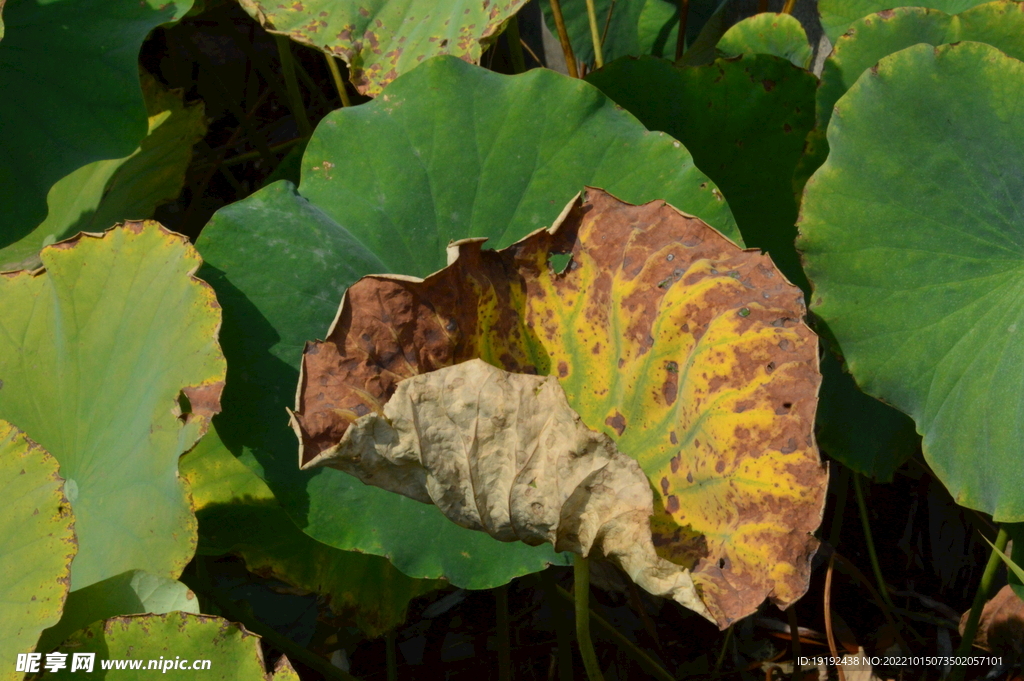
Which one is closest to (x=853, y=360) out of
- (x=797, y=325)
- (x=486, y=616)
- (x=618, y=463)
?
(x=797, y=325)

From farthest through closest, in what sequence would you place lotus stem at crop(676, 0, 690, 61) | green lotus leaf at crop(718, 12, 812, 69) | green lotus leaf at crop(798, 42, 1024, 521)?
lotus stem at crop(676, 0, 690, 61), green lotus leaf at crop(718, 12, 812, 69), green lotus leaf at crop(798, 42, 1024, 521)

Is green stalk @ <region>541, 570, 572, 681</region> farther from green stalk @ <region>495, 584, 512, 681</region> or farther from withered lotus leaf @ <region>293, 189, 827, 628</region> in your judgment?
withered lotus leaf @ <region>293, 189, 827, 628</region>

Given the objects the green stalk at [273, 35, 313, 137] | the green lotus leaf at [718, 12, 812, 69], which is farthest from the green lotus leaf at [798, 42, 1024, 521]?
the green stalk at [273, 35, 313, 137]

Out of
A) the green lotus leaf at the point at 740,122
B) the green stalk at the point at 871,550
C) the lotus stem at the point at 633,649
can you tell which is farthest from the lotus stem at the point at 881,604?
the green lotus leaf at the point at 740,122

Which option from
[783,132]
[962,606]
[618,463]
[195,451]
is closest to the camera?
[618,463]

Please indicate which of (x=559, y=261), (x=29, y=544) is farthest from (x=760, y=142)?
(x=29, y=544)

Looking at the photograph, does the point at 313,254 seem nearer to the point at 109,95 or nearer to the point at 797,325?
the point at 109,95

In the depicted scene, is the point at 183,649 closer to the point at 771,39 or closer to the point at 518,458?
the point at 518,458
